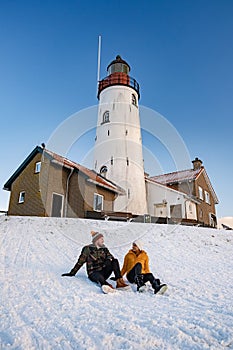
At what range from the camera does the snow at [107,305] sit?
2.69 m

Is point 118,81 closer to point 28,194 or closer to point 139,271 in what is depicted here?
point 28,194

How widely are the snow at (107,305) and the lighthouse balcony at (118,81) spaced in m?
19.1

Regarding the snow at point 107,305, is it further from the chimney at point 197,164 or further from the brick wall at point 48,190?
the chimney at point 197,164

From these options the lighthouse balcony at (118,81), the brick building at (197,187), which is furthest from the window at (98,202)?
the lighthouse balcony at (118,81)

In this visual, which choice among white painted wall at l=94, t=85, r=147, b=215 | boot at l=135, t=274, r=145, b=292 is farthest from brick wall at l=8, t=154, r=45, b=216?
boot at l=135, t=274, r=145, b=292

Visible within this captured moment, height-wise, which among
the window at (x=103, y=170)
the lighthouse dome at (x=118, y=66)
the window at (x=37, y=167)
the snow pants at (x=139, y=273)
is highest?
the lighthouse dome at (x=118, y=66)

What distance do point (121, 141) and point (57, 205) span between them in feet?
27.7

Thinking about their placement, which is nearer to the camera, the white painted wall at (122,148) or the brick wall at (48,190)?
the brick wall at (48,190)

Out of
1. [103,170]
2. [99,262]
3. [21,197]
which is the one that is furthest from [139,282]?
[103,170]

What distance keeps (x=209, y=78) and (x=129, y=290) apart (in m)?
13.8

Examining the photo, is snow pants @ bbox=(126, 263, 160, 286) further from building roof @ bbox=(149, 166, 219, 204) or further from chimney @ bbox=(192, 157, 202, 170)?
chimney @ bbox=(192, 157, 202, 170)

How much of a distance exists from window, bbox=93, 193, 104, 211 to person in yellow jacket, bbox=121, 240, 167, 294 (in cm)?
1255

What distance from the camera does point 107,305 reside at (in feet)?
12.8

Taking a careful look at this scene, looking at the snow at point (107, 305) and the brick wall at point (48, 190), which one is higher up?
the brick wall at point (48, 190)
